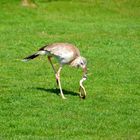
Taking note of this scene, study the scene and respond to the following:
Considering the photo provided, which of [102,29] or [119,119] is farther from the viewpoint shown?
[102,29]

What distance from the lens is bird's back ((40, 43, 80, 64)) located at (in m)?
12.9

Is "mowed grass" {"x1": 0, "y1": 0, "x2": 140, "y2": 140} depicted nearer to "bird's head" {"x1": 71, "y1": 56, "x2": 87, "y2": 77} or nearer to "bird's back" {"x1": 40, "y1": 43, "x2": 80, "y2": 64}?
"bird's head" {"x1": 71, "y1": 56, "x2": 87, "y2": 77}

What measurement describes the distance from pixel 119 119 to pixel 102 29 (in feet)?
50.9

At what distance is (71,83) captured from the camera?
578 inches

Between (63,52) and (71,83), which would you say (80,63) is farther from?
(71,83)

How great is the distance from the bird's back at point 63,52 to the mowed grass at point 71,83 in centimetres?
80

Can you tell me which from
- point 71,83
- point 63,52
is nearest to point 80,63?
point 63,52

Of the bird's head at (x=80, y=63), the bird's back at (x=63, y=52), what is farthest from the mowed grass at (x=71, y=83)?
the bird's back at (x=63, y=52)

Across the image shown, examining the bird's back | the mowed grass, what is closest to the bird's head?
the bird's back

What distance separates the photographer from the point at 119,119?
36.8ft

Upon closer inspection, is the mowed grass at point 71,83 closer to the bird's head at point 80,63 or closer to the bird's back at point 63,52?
the bird's head at point 80,63

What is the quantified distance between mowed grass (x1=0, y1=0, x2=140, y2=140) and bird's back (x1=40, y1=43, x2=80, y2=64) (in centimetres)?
80

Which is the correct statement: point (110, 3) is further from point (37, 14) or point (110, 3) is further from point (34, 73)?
point (34, 73)

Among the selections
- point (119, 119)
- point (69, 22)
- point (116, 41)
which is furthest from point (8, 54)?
point (69, 22)
